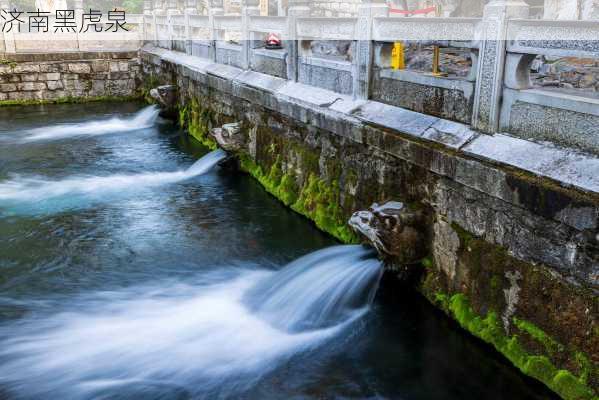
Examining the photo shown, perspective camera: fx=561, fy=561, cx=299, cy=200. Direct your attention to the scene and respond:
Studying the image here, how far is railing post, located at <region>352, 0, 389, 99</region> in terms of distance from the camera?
19.1ft

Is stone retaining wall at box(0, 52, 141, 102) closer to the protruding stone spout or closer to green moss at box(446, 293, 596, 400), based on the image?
the protruding stone spout

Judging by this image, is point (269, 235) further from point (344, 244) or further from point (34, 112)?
point (34, 112)

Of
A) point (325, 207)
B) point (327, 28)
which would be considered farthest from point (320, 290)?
point (327, 28)

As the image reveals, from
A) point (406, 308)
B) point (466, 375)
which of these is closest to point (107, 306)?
point (406, 308)

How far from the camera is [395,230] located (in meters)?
5.16

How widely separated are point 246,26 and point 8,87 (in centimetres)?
1122


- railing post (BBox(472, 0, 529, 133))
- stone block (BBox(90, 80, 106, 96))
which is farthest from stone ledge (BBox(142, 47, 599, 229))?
stone block (BBox(90, 80, 106, 96))

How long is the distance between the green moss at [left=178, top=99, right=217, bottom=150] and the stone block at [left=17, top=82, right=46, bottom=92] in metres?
6.06

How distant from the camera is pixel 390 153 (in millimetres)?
5562

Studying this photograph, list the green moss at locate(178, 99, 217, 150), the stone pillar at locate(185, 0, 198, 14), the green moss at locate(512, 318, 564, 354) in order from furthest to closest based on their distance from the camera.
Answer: the stone pillar at locate(185, 0, 198, 14) → the green moss at locate(178, 99, 217, 150) → the green moss at locate(512, 318, 564, 354)

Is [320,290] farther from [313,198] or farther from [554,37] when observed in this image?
[554,37]

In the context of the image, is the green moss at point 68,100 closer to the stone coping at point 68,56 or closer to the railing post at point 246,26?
the stone coping at point 68,56

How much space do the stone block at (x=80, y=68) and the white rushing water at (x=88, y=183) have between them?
330 inches

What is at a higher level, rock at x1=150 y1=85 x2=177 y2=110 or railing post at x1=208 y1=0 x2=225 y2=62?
railing post at x1=208 y1=0 x2=225 y2=62
